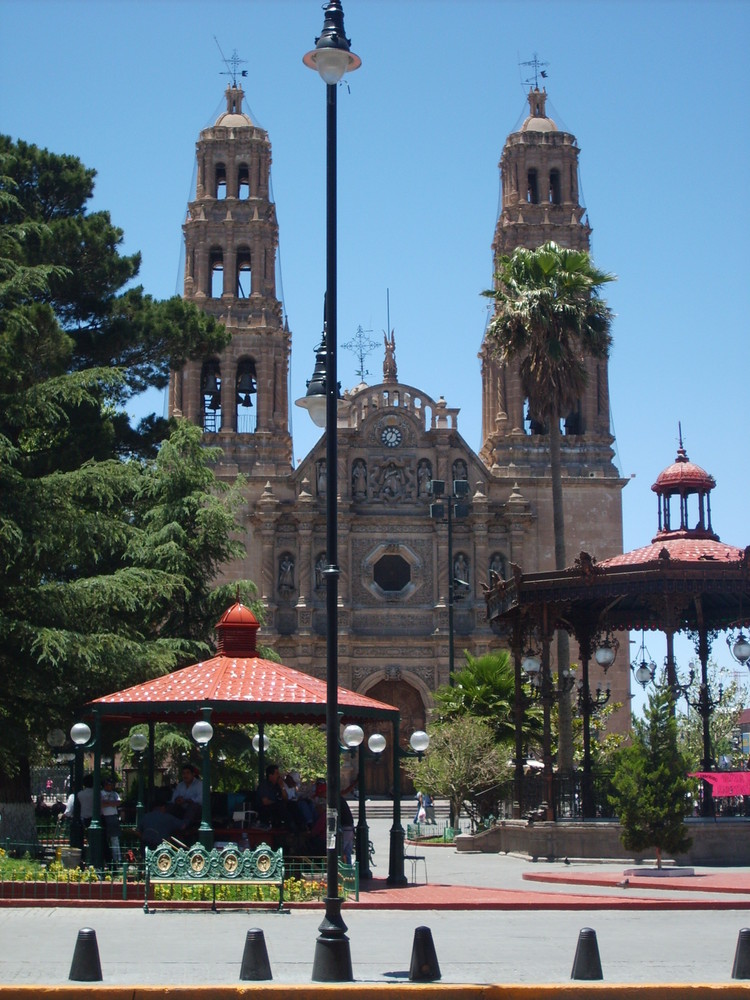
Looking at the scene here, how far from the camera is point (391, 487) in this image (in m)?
55.6

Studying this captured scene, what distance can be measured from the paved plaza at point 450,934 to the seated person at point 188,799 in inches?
118

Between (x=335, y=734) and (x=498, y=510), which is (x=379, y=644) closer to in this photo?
(x=498, y=510)

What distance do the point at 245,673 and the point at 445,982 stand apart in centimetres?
1007

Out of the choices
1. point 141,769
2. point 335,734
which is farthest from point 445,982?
point 141,769

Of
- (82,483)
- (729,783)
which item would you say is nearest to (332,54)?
(82,483)

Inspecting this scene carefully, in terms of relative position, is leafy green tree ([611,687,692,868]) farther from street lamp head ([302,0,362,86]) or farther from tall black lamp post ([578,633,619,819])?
street lamp head ([302,0,362,86])

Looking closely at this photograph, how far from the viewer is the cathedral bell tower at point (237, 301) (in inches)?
2184

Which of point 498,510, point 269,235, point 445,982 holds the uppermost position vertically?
point 269,235

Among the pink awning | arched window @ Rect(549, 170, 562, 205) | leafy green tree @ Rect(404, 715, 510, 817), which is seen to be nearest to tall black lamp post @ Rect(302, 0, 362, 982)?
the pink awning

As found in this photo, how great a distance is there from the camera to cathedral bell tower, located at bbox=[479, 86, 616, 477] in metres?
55.9

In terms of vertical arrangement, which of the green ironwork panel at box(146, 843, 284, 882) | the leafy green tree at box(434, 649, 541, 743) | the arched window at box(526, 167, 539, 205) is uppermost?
the arched window at box(526, 167, 539, 205)

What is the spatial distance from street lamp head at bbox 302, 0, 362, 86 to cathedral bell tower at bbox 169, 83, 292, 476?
41.0m

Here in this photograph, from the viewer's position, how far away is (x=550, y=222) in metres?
56.8

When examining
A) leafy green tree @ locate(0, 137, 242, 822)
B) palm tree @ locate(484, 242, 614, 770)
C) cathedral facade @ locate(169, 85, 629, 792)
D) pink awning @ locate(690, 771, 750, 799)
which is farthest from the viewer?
cathedral facade @ locate(169, 85, 629, 792)
